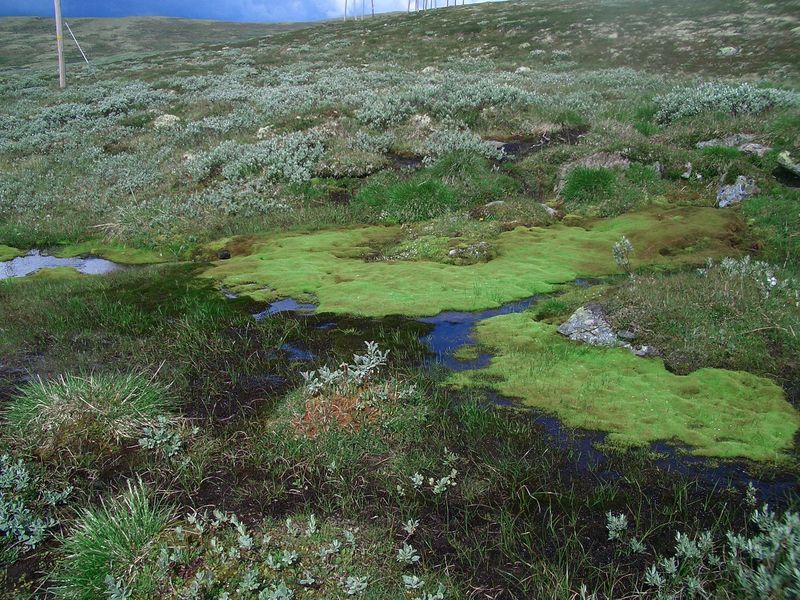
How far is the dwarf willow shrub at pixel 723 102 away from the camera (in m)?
19.1

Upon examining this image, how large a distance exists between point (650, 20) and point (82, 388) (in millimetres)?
64142

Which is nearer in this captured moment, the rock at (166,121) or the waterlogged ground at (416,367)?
the waterlogged ground at (416,367)

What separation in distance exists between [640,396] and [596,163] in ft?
36.9

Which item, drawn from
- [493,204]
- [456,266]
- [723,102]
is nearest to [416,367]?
[456,266]

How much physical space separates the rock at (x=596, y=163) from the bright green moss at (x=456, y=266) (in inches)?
102

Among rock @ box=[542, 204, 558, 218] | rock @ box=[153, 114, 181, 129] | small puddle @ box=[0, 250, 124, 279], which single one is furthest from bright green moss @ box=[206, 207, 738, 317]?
rock @ box=[153, 114, 181, 129]

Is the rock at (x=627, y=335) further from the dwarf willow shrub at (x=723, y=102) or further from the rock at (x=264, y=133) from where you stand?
the rock at (x=264, y=133)

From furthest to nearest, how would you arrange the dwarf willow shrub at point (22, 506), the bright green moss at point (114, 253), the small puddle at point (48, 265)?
the bright green moss at point (114, 253)
the small puddle at point (48, 265)
the dwarf willow shrub at point (22, 506)

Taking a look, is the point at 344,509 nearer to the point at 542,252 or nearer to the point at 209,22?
the point at 542,252

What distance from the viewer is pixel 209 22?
577ft

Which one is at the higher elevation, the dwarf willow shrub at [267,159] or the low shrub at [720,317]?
the dwarf willow shrub at [267,159]

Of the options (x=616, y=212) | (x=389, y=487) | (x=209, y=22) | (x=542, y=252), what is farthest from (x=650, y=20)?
(x=209, y=22)

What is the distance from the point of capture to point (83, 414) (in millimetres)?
5941

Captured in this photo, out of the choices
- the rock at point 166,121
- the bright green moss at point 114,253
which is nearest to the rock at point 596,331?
the bright green moss at point 114,253
